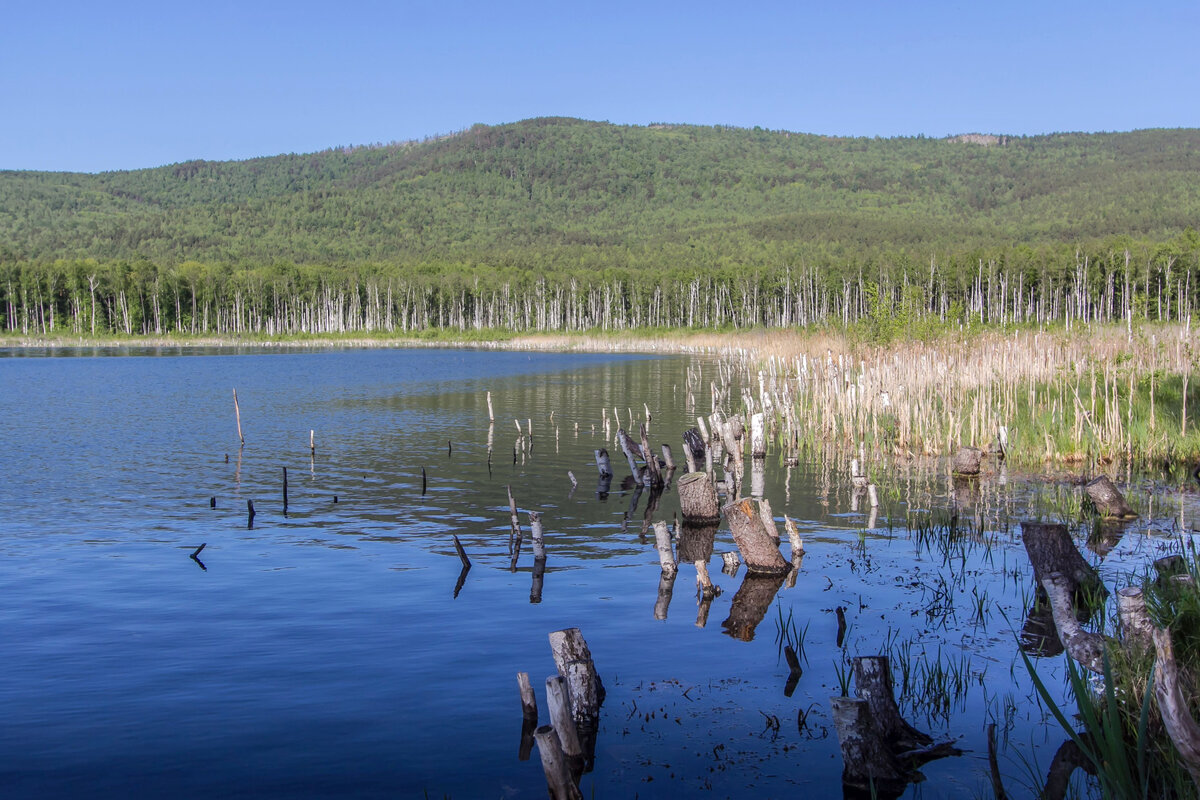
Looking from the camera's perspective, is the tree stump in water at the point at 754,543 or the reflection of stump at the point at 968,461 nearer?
the tree stump in water at the point at 754,543

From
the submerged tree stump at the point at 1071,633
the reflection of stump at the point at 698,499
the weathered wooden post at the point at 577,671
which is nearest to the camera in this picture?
the submerged tree stump at the point at 1071,633

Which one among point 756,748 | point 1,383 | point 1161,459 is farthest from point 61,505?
point 1,383

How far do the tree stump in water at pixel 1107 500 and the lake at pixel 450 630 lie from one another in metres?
0.56

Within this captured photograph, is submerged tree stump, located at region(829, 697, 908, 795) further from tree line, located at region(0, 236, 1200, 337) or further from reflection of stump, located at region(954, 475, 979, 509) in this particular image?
tree line, located at region(0, 236, 1200, 337)

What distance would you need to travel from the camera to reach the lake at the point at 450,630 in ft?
21.4

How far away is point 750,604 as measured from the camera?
991 centimetres

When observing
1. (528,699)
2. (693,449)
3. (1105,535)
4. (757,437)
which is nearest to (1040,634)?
(1105,535)

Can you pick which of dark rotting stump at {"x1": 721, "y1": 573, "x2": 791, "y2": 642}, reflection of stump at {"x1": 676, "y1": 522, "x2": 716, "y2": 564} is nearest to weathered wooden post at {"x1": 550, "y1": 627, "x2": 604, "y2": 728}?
dark rotting stump at {"x1": 721, "y1": 573, "x2": 791, "y2": 642}

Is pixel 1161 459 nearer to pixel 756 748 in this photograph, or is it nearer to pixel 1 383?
pixel 756 748

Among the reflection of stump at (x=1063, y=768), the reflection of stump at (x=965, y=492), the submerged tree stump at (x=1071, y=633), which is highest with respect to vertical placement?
the submerged tree stump at (x=1071, y=633)

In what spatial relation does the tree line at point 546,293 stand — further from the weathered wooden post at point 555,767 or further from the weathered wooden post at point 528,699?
the weathered wooden post at point 555,767

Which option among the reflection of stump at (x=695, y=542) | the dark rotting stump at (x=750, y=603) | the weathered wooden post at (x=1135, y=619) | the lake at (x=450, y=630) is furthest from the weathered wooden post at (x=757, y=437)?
the weathered wooden post at (x=1135, y=619)

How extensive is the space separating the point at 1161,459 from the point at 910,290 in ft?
41.2

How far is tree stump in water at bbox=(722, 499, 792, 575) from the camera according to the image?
1094 centimetres
